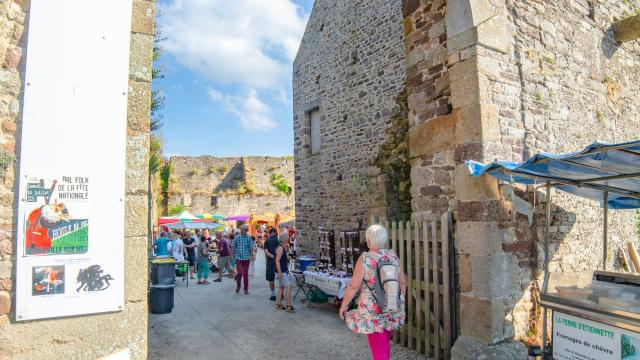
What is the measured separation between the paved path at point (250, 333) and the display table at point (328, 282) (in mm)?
437

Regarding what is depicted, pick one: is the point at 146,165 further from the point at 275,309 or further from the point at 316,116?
the point at 316,116

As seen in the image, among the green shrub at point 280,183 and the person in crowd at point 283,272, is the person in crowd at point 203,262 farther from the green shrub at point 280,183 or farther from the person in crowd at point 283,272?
the green shrub at point 280,183

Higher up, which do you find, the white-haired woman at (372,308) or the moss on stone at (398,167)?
the moss on stone at (398,167)

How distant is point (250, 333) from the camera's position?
622cm

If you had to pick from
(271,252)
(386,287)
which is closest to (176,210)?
(271,252)

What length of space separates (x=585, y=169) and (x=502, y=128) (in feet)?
3.26

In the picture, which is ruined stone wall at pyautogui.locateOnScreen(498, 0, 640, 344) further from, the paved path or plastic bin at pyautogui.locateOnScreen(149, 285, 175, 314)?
plastic bin at pyautogui.locateOnScreen(149, 285, 175, 314)

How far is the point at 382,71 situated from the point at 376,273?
876cm

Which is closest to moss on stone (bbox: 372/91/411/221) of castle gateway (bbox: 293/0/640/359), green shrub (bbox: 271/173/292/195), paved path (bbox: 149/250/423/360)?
castle gateway (bbox: 293/0/640/359)

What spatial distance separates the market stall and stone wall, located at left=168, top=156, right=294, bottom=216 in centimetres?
2273

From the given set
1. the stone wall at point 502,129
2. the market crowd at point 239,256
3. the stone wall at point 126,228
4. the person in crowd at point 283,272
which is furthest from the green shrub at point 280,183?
the stone wall at point 126,228

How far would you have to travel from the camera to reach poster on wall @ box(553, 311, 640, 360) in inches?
124

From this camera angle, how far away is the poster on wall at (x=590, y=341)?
3.16 m

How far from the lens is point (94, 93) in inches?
104
